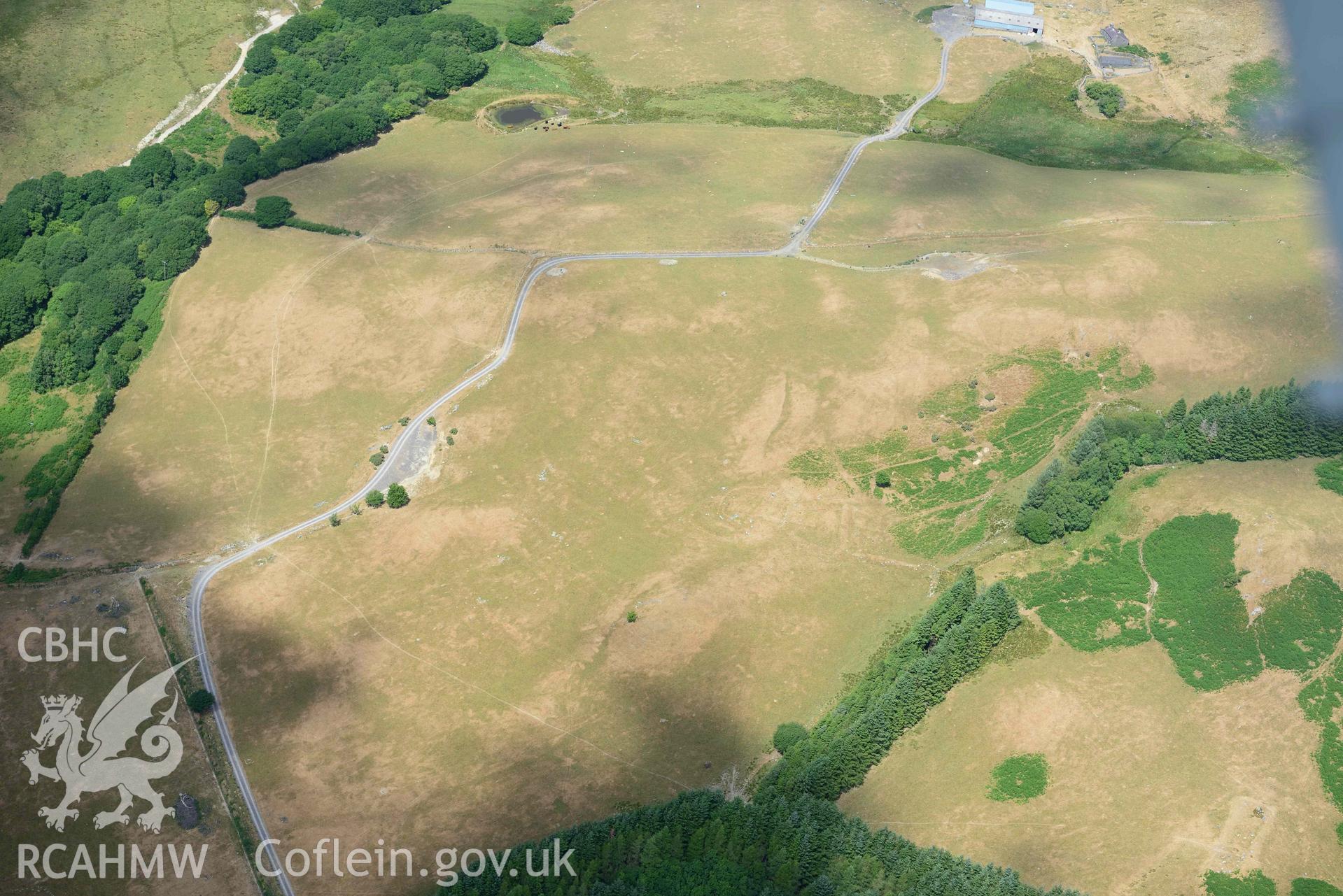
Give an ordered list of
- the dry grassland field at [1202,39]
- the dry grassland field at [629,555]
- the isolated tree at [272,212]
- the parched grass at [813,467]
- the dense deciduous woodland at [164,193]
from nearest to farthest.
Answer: the dry grassland field at [629,555]
the parched grass at [813,467]
the dense deciduous woodland at [164,193]
the isolated tree at [272,212]
the dry grassland field at [1202,39]

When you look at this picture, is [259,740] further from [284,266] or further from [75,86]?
[75,86]

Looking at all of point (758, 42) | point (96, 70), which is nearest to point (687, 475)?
point (758, 42)

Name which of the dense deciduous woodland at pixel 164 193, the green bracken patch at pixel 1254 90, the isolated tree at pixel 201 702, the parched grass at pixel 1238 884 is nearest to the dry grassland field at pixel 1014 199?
the green bracken patch at pixel 1254 90

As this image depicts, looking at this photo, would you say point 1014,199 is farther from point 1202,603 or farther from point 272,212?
point 272,212

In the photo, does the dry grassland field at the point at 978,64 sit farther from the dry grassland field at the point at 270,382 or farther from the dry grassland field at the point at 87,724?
the dry grassland field at the point at 87,724

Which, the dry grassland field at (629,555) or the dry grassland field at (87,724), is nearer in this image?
the dry grassland field at (87,724)

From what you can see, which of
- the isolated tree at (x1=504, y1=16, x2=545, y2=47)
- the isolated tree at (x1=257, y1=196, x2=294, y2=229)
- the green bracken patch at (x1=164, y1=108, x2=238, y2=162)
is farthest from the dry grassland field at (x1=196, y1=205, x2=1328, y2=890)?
the isolated tree at (x1=504, y1=16, x2=545, y2=47)
